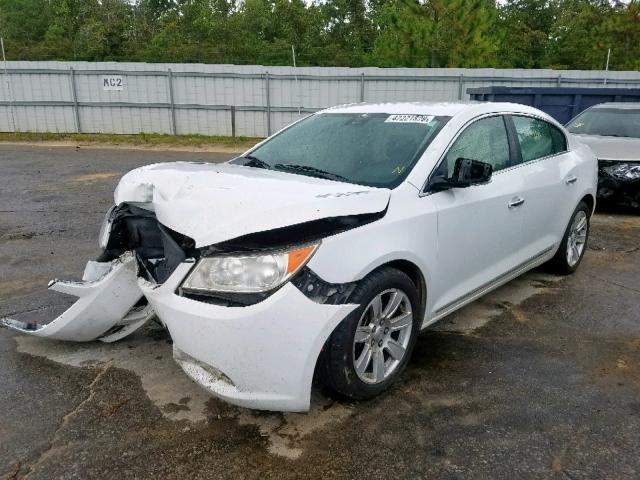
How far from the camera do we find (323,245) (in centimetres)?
258

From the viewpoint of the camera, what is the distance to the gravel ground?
8.20 ft

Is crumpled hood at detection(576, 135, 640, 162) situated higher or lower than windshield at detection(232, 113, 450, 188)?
lower

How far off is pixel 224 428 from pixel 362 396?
719mm

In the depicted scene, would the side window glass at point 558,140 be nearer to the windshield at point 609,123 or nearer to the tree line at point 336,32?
the windshield at point 609,123

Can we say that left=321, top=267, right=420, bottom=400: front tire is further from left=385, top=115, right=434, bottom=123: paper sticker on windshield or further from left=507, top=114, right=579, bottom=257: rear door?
left=507, top=114, right=579, bottom=257: rear door

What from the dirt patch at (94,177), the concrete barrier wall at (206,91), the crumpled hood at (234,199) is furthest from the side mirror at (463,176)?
the concrete barrier wall at (206,91)

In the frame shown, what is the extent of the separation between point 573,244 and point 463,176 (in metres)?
2.46

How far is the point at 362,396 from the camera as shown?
9.55 ft

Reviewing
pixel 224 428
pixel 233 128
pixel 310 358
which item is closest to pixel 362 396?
pixel 310 358

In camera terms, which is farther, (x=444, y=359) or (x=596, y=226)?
(x=596, y=226)

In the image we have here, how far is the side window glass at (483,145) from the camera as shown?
3.48 m

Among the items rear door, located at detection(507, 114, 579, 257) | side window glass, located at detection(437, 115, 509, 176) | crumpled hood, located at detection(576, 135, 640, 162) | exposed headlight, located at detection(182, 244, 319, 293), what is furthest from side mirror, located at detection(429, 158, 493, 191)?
crumpled hood, located at detection(576, 135, 640, 162)

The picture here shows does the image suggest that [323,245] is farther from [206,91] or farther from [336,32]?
[336,32]

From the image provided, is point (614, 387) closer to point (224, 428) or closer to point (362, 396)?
point (362, 396)
